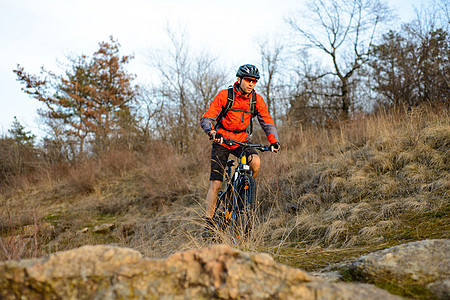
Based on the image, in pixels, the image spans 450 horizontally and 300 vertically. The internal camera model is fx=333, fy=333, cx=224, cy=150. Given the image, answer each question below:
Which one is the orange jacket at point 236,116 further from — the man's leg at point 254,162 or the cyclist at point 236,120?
the man's leg at point 254,162

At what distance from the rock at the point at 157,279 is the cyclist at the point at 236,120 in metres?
2.74

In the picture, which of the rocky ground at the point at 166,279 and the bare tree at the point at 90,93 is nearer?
the rocky ground at the point at 166,279

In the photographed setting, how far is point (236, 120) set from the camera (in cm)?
441

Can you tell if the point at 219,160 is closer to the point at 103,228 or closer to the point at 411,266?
the point at 411,266

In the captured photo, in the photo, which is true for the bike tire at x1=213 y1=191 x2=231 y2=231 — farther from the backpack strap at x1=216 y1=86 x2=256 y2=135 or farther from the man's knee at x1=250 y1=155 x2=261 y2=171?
the backpack strap at x1=216 y1=86 x2=256 y2=135

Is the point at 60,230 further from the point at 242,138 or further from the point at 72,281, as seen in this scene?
the point at 72,281

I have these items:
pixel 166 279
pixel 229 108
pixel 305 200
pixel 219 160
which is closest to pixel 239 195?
pixel 219 160

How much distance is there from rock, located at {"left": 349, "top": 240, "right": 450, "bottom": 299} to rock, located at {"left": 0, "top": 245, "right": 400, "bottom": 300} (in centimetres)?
37

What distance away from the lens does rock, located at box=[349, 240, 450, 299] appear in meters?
1.74

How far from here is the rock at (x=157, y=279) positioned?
1.35 meters

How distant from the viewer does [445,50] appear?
30.9 ft

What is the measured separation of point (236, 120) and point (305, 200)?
2406 millimetres

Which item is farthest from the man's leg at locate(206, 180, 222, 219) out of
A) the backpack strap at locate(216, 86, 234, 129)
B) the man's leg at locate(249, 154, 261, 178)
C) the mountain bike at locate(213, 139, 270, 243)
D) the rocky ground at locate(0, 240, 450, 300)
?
the rocky ground at locate(0, 240, 450, 300)

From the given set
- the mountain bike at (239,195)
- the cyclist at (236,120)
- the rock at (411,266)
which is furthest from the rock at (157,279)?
the cyclist at (236,120)
